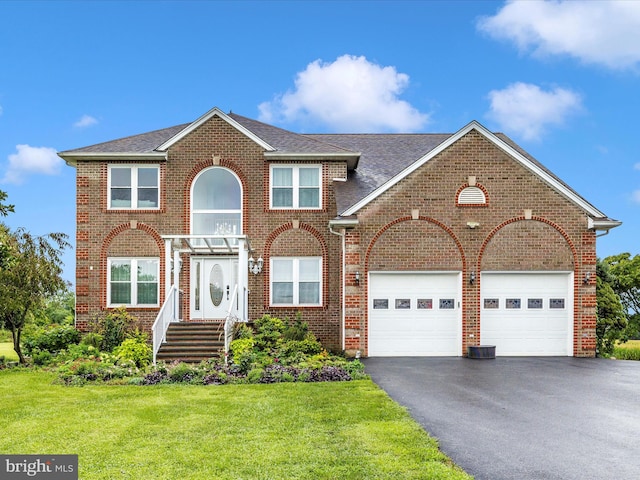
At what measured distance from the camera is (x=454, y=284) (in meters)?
18.5

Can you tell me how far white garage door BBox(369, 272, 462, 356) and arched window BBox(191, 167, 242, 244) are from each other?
533cm

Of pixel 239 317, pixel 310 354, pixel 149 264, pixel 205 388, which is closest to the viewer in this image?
pixel 205 388

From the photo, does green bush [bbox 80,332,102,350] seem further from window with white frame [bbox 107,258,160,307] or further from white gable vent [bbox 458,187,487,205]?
white gable vent [bbox 458,187,487,205]

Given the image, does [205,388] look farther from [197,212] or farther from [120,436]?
[197,212]

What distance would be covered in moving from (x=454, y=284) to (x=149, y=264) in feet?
32.7

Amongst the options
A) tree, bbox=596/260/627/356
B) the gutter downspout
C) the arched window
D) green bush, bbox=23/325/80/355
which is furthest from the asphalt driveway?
green bush, bbox=23/325/80/355

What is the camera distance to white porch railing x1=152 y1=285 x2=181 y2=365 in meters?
16.4

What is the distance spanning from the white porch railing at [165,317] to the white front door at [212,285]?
30.2 inches

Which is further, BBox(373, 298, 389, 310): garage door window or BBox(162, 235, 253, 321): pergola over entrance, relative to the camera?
BBox(162, 235, 253, 321): pergola over entrance

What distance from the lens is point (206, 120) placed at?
67.4 feet

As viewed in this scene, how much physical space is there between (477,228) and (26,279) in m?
13.3

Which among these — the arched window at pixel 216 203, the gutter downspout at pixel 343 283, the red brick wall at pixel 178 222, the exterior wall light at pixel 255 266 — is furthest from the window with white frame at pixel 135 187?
the gutter downspout at pixel 343 283

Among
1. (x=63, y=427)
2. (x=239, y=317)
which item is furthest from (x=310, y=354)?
(x=63, y=427)

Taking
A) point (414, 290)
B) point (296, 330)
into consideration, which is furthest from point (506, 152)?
point (296, 330)
